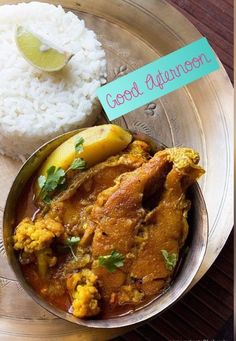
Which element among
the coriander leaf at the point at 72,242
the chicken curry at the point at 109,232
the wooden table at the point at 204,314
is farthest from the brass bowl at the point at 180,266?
the wooden table at the point at 204,314

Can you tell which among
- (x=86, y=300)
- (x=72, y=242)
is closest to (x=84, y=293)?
(x=86, y=300)

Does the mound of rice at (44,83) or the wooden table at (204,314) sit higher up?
the mound of rice at (44,83)

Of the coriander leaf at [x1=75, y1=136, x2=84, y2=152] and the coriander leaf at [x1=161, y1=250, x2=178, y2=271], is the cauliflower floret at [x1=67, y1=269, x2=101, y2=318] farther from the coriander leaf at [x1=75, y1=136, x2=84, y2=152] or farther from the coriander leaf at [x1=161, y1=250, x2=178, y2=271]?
the coriander leaf at [x1=75, y1=136, x2=84, y2=152]

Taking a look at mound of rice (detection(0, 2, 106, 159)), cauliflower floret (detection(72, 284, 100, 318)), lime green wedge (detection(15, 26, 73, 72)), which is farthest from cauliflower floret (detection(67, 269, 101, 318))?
lime green wedge (detection(15, 26, 73, 72))

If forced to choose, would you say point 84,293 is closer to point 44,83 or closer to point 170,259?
point 170,259

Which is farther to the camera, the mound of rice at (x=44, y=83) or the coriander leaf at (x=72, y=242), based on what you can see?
the mound of rice at (x=44, y=83)

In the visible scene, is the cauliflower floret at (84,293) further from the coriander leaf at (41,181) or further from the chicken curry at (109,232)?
the coriander leaf at (41,181)
